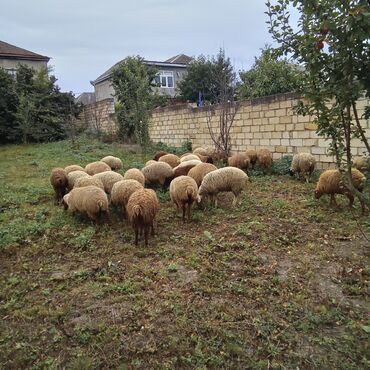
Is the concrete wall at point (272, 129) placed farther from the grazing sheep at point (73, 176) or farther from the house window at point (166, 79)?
the house window at point (166, 79)

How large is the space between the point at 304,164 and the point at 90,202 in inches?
224

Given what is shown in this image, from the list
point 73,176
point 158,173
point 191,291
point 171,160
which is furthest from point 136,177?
point 191,291

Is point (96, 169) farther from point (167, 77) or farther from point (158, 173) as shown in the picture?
point (167, 77)

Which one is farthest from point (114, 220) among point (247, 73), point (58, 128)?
point (58, 128)

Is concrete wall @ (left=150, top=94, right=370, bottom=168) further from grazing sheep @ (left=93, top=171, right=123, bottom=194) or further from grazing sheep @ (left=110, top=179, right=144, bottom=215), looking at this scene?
grazing sheep @ (left=93, top=171, right=123, bottom=194)

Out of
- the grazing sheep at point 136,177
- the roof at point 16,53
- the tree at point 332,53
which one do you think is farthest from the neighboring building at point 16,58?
the tree at point 332,53

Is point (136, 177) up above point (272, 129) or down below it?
below

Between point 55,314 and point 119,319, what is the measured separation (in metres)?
0.74

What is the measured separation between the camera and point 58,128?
2183cm

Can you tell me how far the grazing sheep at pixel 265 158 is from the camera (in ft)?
33.6

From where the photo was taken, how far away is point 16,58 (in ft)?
89.0

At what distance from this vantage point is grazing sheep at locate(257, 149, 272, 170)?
10.2 m

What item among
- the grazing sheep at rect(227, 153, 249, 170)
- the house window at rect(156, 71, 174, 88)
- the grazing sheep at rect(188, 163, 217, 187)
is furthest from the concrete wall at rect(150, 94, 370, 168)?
the house window at rect(156, 71, 174, 88)

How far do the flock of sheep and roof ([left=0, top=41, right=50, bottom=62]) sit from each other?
23.5 meters
